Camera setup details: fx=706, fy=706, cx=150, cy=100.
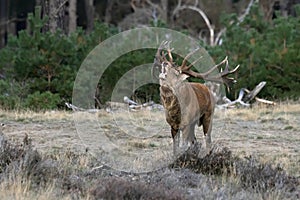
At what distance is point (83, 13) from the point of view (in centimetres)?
4709

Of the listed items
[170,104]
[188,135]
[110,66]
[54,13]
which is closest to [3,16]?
[54,13]

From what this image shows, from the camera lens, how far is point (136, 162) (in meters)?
9.91

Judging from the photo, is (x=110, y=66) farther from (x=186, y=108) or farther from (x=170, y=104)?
(x=170, y=104)

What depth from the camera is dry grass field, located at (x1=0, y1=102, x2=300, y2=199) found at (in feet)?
25.5

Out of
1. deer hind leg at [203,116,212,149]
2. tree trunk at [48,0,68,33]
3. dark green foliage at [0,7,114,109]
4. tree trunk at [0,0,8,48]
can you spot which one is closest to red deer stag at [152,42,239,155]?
deer hind leg at [203,116,212,149]

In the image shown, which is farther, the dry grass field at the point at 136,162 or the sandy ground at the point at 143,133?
the sandy ground at the point at 143,133

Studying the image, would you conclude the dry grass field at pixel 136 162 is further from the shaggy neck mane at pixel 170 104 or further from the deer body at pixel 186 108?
the shaggy neck mane at pixel 170 104

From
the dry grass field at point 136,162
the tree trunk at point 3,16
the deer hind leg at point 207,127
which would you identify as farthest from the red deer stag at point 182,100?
the tree trunk at point 3,16

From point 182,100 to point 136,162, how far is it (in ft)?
3.57

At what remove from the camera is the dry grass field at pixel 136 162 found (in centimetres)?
778

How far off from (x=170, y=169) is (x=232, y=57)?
11418 millimetres

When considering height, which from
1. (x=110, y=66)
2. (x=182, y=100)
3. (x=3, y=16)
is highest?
(x=182, y=100)

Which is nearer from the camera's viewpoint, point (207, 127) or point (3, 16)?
point (207, 127)

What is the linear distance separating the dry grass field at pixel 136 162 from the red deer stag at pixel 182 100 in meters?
0.46
